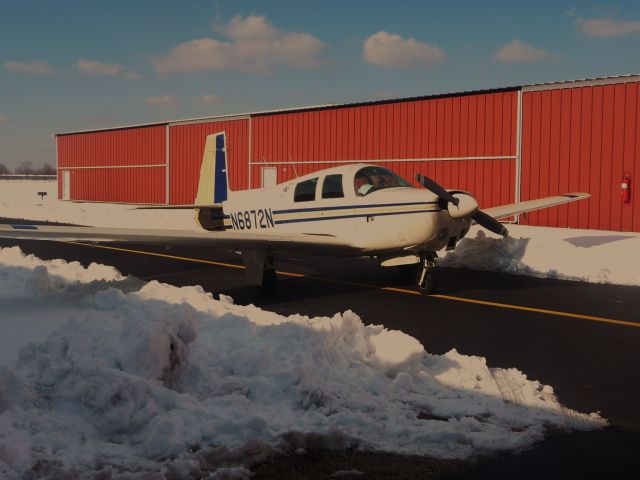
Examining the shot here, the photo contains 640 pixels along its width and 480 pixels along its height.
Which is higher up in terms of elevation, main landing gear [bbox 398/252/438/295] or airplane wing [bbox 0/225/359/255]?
airplane wing [bbox 0/225/359/255]

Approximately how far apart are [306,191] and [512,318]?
15.6 ft

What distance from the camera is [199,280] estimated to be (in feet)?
41.9

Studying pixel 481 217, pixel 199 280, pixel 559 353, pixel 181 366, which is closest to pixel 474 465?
pixel 181 366

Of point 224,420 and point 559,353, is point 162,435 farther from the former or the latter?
point 559,353

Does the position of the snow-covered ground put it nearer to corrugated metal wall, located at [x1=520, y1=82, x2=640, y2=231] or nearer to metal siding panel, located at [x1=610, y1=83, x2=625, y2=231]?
metal siding panel, located at [x1=610, y1=83, x2=625, y2=231]

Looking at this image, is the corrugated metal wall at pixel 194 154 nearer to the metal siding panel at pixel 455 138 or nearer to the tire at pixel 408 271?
the metal siding panel at pixel 455 138

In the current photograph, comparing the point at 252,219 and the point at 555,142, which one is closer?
the point at 252,219

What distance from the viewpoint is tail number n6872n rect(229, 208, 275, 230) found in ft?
43.1

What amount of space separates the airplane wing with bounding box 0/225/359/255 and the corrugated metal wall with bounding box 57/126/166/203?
2817 centimetres

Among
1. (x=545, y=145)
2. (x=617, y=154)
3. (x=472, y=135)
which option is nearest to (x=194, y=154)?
(x=472, y=135)

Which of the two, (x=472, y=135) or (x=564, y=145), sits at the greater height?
(x=472, y=135)

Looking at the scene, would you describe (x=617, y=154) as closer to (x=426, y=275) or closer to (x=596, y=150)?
(x=596, y=150)

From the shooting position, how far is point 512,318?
9.20 m

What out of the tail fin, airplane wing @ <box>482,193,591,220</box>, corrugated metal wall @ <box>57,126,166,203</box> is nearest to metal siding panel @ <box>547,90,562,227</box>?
airplane wing @ <box>482,193,591,220</box>
